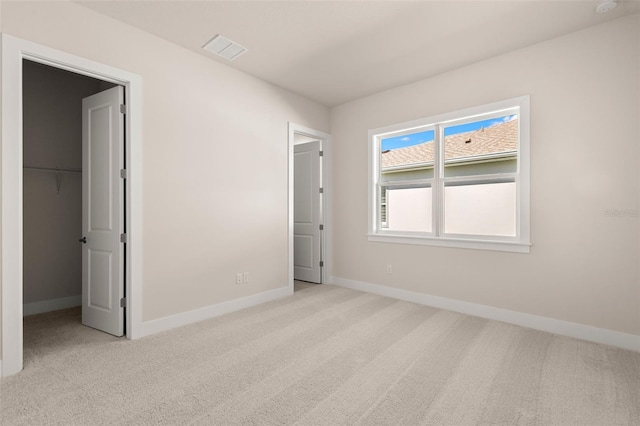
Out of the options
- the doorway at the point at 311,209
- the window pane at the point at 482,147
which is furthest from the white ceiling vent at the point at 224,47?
the window pane at the point at 482,147

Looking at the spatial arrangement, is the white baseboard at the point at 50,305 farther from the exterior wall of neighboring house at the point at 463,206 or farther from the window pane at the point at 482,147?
the window pane at the point at 482,147

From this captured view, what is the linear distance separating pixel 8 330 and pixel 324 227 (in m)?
3.72

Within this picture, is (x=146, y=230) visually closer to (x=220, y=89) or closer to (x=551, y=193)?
(x=220, y=89)

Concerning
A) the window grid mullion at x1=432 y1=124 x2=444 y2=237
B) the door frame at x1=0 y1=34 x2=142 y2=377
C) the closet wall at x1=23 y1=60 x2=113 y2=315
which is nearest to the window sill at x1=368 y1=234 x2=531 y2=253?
the window grid mullion at x1=432 y1=124 x2=444 y2=237

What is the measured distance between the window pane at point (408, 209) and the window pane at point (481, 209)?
271 mm

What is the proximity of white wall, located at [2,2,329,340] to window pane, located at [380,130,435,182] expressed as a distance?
1.48m

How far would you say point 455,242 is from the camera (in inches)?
149

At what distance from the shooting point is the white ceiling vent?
10.3ft

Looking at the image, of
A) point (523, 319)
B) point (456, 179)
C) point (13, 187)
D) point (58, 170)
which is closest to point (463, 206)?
point (456, 179)

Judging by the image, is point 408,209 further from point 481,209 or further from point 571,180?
point 571,180

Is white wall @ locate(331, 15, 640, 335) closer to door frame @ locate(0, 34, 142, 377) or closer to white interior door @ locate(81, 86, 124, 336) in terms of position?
white interior door @ locate(81, 86, 124, 336)

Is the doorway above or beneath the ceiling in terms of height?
beneath

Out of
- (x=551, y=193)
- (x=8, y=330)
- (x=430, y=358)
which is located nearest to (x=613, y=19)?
(x=551, y=193)

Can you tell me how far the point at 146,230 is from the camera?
9.94 ft
